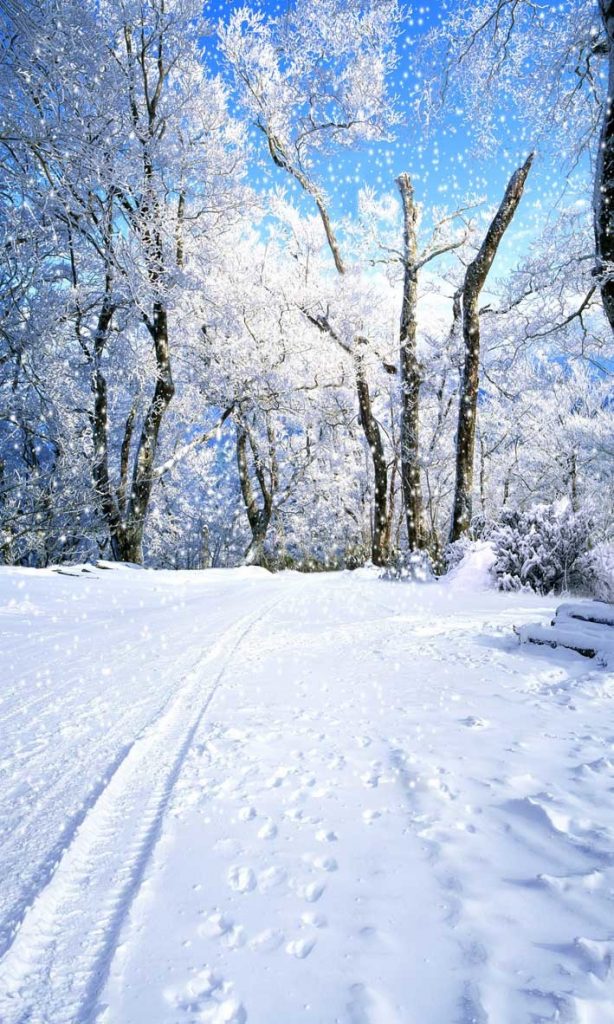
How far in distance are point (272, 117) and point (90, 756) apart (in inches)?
585

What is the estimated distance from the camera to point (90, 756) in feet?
5.91

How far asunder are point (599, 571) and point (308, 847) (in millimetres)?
5888

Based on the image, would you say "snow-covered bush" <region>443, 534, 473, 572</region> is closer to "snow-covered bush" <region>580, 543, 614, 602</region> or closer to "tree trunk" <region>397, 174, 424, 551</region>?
"snow-covered bush" <region>580, 543, 614, 602</region>

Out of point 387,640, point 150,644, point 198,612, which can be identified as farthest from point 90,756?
point 198,612

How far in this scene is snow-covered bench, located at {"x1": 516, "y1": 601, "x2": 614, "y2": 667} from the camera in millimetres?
3117

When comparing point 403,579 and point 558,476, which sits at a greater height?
point 558,476

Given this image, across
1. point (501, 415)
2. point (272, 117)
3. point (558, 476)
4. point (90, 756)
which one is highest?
point (272, 117)

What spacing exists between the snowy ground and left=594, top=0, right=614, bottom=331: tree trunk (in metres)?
3.71

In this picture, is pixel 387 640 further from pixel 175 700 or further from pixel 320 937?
pixel 320 937

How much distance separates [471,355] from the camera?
955cm

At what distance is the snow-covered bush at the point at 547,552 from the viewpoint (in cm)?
658

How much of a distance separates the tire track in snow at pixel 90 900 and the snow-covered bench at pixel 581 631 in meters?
2.59

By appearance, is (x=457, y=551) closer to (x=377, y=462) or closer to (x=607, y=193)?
(x=377, y=462)

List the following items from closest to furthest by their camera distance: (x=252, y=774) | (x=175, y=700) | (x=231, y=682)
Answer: (x=252, y=774) < (x=175, y=700) < (x=231, y=682)
